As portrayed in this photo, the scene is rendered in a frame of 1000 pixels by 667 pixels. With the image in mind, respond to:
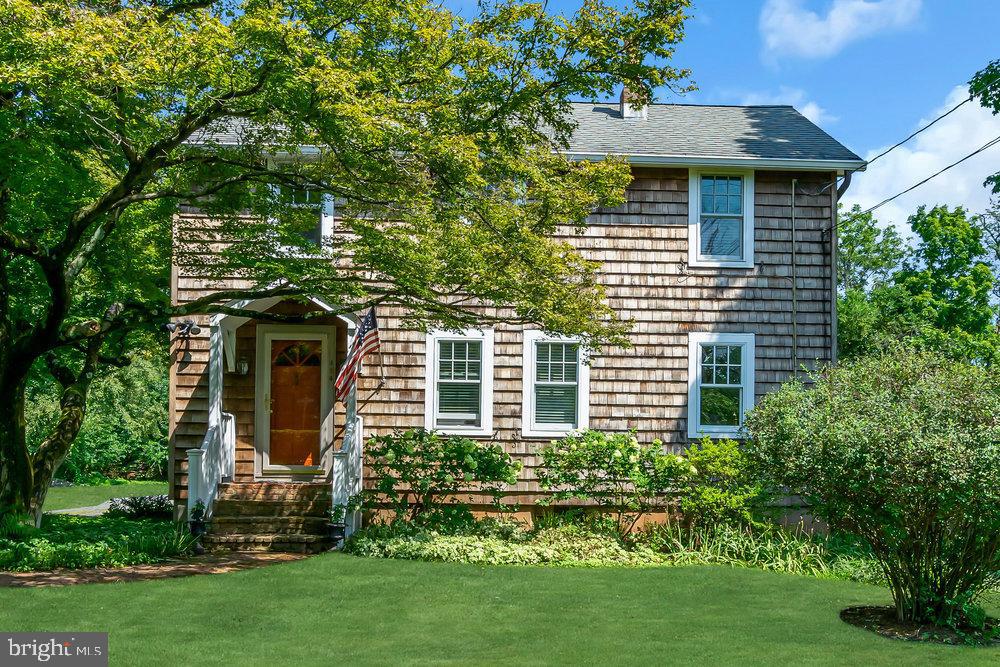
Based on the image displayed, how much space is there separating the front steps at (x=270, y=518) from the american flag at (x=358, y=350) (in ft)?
5.08

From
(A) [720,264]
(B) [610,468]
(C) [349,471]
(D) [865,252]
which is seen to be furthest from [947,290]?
(C) [349,471]

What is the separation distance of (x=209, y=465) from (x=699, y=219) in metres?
7.64

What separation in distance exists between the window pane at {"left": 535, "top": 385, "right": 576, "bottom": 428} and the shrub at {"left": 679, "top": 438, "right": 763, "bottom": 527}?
5.99 feet

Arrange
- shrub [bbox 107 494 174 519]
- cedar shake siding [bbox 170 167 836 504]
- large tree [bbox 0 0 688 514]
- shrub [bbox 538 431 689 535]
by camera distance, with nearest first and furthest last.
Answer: large tree [bbox 0 0 688 514]
shrub [bbox 538 431 689 535]
cedar shake siding [bbox 170 167 836 504]
shrub [bbox 107 494 174 519]

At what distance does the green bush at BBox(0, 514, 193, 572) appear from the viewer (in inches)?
385

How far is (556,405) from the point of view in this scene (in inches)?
503

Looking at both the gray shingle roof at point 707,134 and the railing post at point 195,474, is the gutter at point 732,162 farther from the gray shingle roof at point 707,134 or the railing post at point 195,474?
the railing post at point 195,474

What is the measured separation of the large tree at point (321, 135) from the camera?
733 centimetres

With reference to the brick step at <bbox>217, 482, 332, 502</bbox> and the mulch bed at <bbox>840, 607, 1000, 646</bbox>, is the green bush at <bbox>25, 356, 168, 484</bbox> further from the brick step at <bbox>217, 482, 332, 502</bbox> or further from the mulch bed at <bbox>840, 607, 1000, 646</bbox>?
the mulch bed at <bbox>840, 607, 1000, 646</bbox>

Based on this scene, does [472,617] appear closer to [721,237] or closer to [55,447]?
[721,237]

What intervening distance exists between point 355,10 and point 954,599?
7.06 meters

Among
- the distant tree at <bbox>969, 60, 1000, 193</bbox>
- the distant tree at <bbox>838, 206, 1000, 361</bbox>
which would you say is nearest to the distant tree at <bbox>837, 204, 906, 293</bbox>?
the distant tree at <bbox>838, 206, 1000, 361</bbox>

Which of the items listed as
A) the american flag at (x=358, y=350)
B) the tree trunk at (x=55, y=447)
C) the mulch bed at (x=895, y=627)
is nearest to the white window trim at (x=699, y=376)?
the american flag at (x=358, y=350)

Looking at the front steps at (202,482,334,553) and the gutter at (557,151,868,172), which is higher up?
the gutter at (557,151,868,172)
